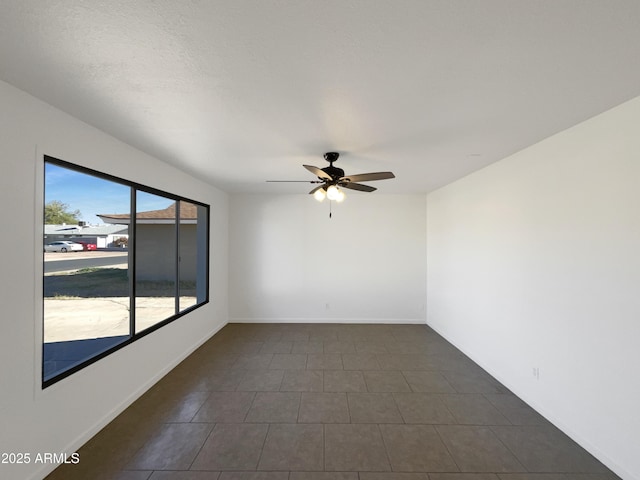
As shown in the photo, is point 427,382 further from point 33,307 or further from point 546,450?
point 33,307

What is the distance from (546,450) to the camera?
86.0 inches

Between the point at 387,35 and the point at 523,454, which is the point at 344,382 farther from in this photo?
the point at 387,35

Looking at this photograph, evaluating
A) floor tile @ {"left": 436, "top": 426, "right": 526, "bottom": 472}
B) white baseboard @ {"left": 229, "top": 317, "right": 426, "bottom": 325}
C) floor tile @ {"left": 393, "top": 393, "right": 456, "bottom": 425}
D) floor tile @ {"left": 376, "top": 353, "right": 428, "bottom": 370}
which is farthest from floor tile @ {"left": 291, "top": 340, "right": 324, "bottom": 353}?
floor tile @ {"left": 436, "top": 426, "right": 526, "bottom": 472}

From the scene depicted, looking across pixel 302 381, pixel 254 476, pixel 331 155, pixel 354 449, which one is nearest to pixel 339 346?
pixel 302 381

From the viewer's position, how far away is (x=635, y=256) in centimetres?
188

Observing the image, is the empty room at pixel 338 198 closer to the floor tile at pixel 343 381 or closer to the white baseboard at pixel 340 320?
the floor tile at pixel 343 381

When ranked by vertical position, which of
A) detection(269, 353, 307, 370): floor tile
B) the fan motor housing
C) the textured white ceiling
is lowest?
detection(269, 353, 307, 370): floor tile

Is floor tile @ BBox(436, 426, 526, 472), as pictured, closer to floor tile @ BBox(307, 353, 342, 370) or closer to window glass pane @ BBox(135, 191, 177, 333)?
floor tile @ BBox(307, 353, 342, 370)

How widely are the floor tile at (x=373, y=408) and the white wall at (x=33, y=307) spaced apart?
7.45ft

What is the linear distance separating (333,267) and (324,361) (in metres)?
2.11

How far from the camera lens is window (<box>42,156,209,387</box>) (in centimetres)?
212

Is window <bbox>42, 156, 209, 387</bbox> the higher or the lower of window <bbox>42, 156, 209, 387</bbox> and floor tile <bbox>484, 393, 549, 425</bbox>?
the higher

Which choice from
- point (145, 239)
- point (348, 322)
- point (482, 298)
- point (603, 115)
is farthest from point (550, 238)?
point (145, 239)

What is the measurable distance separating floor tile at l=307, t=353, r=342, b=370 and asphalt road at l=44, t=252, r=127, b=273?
2.59 meters
